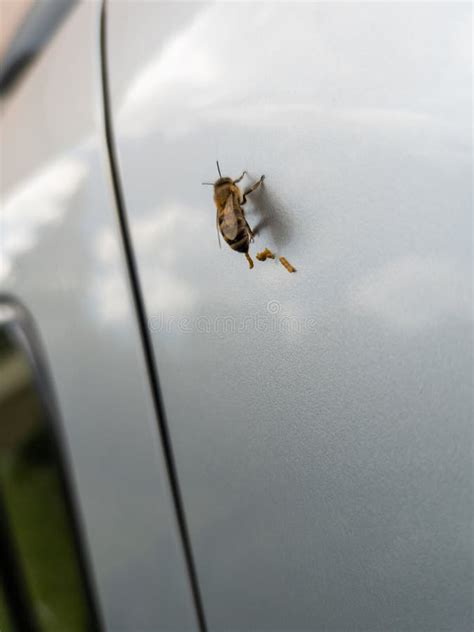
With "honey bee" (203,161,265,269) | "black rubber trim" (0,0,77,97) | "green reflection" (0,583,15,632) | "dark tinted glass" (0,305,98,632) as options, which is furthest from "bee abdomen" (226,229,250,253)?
"green reflection" (0,583,15,632)

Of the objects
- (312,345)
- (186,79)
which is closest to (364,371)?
(312,345)

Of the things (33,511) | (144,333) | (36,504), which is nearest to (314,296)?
(144,333)

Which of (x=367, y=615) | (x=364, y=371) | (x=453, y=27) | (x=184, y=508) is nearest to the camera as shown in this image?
(x=453, y=27)

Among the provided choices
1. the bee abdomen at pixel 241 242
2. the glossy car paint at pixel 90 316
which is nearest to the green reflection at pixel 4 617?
the glossy car paint at pixel 90 316

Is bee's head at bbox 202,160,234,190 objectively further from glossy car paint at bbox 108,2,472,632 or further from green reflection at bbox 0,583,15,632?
green reflection at bbox 0,583,15,632

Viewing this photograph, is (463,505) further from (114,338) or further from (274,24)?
(114,338)
